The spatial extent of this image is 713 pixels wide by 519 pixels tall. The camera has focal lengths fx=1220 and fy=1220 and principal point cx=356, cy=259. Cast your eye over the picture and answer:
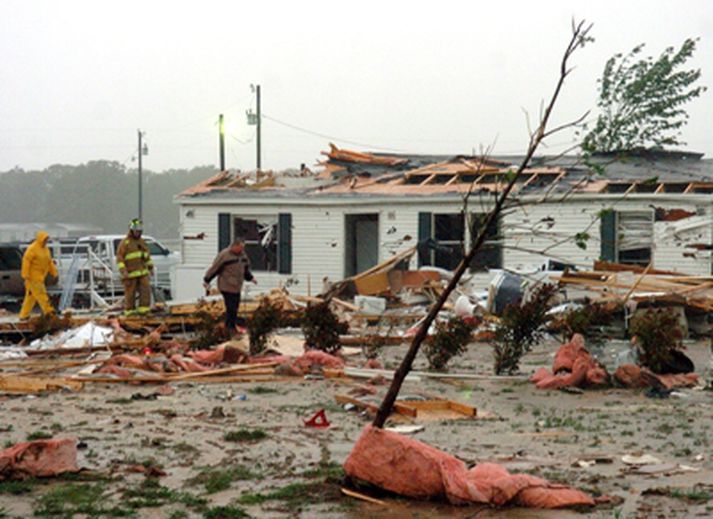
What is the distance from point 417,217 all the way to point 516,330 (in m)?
13.4

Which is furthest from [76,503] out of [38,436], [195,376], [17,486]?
[195,376]

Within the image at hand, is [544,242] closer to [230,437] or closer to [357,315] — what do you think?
[357,315]

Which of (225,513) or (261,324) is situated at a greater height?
(261,324)

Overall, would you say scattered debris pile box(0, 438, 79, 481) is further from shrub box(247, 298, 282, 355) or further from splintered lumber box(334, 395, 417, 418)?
shrub box(247, 298, 282, 355)

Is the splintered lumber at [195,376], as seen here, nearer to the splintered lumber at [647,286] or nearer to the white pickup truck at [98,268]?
the splintered lumber at [647,286]

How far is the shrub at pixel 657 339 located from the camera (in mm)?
14086

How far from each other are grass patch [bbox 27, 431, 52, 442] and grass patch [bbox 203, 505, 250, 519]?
3514mm

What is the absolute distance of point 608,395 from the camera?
13.3 m

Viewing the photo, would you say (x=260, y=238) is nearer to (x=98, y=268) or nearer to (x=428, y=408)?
(x=98, y=268)

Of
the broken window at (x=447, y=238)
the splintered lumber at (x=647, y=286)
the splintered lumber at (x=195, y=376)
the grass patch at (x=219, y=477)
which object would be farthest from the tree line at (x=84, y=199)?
the grass patch at (x=219, y=477)

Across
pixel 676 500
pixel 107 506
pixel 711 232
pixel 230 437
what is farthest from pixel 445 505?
pixel 711 232

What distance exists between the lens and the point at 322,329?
56.0 ft

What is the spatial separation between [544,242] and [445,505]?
65.9ft

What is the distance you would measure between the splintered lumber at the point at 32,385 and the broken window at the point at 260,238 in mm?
16330
